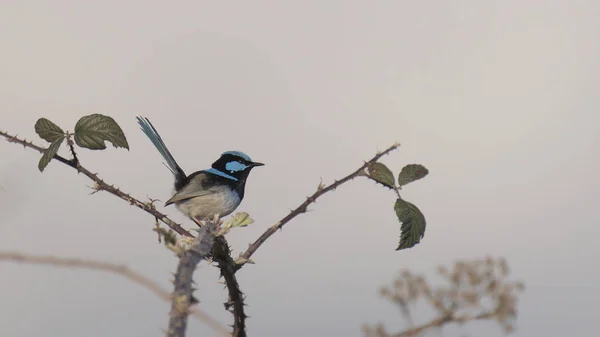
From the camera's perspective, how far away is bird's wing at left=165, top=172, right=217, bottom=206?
834cm

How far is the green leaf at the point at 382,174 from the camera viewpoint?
4668 mm

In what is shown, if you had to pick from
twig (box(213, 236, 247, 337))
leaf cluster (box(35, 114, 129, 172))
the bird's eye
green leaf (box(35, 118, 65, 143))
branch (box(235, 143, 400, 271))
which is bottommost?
twig (box(213, 236, 247, 337))

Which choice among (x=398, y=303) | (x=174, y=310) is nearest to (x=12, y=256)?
(x=174, y=310)

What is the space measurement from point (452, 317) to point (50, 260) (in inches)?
54.5

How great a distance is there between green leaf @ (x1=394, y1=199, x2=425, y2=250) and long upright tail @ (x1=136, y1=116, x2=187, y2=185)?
4176 millimetres

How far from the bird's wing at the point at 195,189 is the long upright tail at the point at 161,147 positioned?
10.1 inches

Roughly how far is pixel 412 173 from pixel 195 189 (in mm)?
4335

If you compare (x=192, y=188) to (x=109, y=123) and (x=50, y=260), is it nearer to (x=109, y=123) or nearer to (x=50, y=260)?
(x=109, y=123)

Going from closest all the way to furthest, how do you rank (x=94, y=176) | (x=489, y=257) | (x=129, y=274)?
(x=129, y=274), (x=489, y=257), (x=94, y=176)

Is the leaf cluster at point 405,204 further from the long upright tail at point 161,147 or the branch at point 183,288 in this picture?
the long upright tail at point 161,147

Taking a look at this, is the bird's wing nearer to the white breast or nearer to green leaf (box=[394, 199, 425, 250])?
the white breast

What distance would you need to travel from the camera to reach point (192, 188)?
27.6 ft

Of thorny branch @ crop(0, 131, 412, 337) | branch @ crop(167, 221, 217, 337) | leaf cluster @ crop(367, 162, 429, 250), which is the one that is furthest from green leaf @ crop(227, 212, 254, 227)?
leaf cluster @ crop(367, 162, 429, 250)

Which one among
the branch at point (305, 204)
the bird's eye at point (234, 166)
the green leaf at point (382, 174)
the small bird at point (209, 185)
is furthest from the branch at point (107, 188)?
the bird's eye at point (234, 166)
